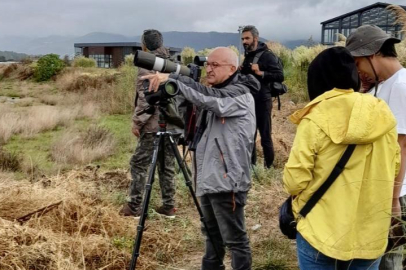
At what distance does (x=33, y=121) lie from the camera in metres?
12.2

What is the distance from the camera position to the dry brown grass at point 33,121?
11.2 m

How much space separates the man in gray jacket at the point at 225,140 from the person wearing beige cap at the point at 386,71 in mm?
880

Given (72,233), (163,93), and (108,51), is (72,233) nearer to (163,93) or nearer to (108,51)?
(163,93)

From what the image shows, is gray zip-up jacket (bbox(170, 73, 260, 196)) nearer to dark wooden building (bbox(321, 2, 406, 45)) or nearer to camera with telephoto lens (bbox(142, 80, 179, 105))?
camera with telephoto lens (bbox(142, 80, 179, 105))

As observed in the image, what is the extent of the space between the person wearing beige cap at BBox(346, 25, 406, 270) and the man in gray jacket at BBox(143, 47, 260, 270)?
2.89ft

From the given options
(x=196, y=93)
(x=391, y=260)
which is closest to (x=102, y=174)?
(x=196, y=93)

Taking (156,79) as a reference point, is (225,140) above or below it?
below

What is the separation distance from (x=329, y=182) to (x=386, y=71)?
0.80m

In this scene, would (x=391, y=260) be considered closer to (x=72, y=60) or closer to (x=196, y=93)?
(x=196, y=93)

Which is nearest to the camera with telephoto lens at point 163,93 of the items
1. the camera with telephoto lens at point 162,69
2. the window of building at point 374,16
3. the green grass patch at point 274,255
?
the camera with telephoto lens at point 162,69

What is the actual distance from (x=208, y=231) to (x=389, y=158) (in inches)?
65.6

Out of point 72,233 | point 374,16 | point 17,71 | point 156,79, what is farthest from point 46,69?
point 156,79

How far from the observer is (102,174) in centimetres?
692

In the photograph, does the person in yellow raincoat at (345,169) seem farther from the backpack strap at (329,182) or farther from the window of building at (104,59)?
the window of building at (104,59)
